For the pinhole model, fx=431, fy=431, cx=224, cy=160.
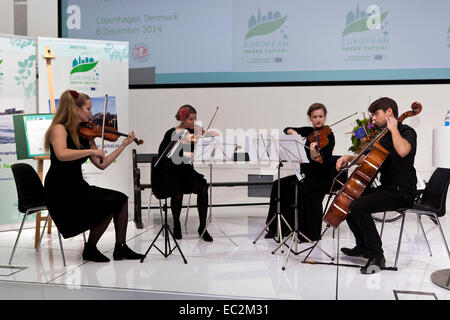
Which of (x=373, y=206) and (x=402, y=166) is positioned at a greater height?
(x=402, y=166)

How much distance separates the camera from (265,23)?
17.2 ft

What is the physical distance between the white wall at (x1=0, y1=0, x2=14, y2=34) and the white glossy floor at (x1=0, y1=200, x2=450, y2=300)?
3.06 meters

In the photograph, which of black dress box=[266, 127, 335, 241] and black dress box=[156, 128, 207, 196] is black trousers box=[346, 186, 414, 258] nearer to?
black dress box=[266, 127, 335, 241]

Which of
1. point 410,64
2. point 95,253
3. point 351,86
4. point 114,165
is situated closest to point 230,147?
point 95,253

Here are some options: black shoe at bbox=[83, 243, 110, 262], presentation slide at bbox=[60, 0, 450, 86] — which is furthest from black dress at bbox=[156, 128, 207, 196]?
presentation slide at bbox=[60, 0, 450, 86]

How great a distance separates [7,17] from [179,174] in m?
3.50

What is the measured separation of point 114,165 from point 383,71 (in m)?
3.24

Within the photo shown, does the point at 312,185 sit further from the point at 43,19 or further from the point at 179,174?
the point at 43,19

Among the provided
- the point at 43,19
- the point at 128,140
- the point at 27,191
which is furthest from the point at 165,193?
the point at 43,19

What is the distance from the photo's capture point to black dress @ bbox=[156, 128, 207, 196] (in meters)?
3.78

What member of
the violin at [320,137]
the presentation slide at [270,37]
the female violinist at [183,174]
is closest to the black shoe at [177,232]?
the female violinist at [183,174]

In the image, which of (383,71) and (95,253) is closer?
(95,253)
